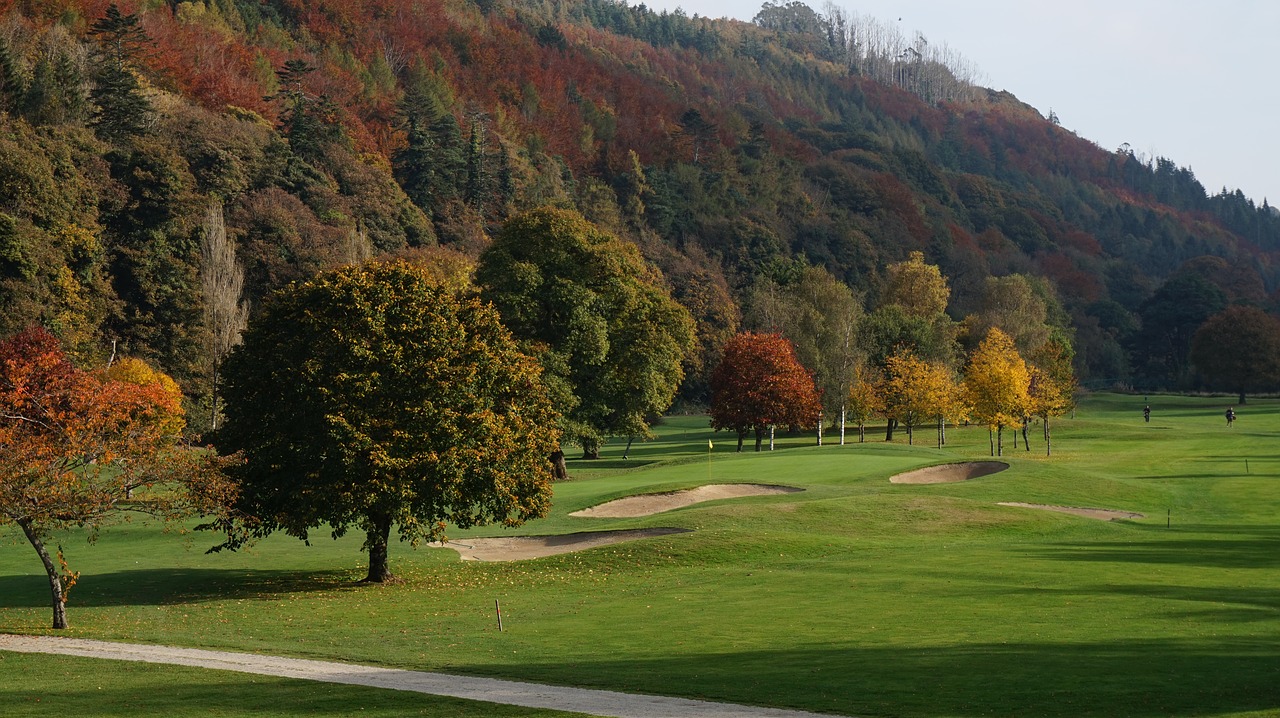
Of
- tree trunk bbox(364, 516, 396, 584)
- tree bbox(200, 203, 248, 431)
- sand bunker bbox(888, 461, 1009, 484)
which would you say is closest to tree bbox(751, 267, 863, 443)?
sand bunker bbox(888, 461, 1009, 484)

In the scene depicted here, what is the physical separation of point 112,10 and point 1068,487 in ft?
354

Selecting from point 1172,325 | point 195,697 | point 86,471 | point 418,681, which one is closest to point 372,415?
point 86,471

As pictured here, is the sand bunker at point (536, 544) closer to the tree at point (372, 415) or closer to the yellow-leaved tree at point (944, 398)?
the tree at point (372, 415)

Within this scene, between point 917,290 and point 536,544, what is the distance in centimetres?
8902

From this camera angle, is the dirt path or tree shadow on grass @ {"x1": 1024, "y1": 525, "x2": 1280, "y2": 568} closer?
the dirt path

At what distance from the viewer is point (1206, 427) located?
3932 inches

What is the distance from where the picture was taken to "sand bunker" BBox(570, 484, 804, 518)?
4738cm

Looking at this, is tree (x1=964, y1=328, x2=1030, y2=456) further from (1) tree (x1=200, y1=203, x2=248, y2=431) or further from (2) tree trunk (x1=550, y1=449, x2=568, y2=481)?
(1) tree (x1=200, y1=203, x2=248, y2=431)

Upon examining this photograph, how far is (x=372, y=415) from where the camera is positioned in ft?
105

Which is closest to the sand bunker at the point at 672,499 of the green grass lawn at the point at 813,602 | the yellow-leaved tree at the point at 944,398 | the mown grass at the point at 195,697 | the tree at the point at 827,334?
the green grass lawn at the point at 813,602

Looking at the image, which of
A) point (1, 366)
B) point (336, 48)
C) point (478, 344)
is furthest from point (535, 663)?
point (336, 48)

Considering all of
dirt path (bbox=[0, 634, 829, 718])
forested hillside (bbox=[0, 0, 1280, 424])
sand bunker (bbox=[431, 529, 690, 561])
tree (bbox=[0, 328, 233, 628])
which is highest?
forested hillside (bbox=[0, 0, 1280, 424])

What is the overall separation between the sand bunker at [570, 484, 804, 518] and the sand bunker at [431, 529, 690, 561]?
4649 millimetres

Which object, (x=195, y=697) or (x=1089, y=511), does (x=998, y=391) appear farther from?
(x=195, y=697)
